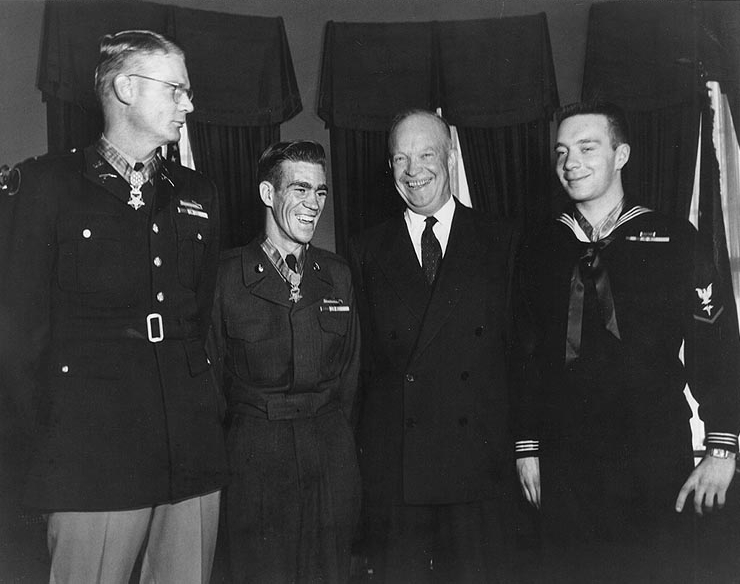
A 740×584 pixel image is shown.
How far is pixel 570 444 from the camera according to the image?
97.4 inches

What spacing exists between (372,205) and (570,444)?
142 centimetres

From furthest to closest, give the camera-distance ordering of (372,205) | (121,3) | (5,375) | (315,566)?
(372,205) < (121,3) < (315,566) < (5,375)

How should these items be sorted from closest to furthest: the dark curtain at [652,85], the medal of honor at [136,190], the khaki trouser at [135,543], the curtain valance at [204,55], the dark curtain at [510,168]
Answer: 1. the khaki trouser at [135,543]
2. the medal of honor at [136,190]
3. the curtain valance at [204,55]
4. the dark curtain at [652,85]
5. the dark curtain at [510,168]

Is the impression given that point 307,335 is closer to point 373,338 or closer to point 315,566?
point 373,338

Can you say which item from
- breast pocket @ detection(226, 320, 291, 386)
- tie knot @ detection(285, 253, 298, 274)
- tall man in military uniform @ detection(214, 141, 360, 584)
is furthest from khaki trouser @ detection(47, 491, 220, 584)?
tie knot @ detection(285, 253, 298, 274)

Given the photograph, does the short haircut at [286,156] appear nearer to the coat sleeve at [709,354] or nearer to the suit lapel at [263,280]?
the suit lapel at [263,280]

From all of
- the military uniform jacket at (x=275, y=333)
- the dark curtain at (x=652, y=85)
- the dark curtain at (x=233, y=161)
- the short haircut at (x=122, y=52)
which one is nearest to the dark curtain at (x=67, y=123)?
the dark curtain at (x=233, y=161)

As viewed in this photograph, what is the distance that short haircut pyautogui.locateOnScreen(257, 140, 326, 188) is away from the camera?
250 cm

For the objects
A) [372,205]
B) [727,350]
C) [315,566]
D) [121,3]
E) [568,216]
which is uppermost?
[121,3]

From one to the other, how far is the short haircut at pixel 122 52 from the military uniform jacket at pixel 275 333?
26.9 inches

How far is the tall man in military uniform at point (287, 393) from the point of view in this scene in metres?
2.34

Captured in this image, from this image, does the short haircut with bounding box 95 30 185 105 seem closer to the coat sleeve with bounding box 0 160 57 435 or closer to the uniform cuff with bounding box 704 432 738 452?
the coat sleeve with bounding box 0 160 57 435

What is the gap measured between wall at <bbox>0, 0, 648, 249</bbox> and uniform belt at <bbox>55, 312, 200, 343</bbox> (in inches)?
33.6

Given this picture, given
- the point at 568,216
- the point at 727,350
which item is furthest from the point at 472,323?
the point at 727,350
